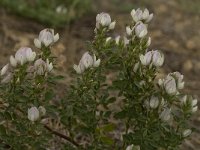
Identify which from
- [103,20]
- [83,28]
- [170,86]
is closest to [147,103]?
[170,86]

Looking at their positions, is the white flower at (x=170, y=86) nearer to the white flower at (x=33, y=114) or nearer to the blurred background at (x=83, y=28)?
the white flower at (x=33, y=114)

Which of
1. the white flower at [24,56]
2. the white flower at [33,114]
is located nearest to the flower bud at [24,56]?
the white flower at [24,56]

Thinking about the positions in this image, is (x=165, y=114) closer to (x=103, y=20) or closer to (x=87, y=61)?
(x=87, y=61)

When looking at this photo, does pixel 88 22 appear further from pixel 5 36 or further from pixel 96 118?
pixel 96 118

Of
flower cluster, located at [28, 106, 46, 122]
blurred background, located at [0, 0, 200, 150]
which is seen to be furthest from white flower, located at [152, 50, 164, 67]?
blurred background, located at [0, 0, 200, 150]

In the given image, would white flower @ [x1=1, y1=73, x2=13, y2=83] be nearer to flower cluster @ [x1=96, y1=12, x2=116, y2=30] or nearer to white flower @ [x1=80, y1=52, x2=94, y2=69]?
white flower @ [x1=80, y1=52, x2=94, y2=69]

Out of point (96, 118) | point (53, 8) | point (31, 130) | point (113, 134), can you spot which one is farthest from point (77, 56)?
point (31, 130)
